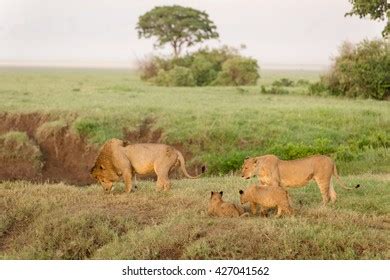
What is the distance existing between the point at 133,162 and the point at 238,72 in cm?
3025

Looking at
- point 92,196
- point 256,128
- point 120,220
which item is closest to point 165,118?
point 256,128

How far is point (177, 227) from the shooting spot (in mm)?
7805

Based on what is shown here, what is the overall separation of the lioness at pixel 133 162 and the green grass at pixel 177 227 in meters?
0.21

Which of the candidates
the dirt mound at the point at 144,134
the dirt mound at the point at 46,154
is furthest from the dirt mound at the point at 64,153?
the dirt mound at the point at 144,134

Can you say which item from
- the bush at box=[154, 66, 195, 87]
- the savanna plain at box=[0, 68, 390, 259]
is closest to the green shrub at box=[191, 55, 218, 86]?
the bush at box=[154, 66, 195, 87]

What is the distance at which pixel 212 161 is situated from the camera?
1505cm

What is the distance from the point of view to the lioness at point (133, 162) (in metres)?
9.52

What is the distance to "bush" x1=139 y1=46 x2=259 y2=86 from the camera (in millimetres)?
37688

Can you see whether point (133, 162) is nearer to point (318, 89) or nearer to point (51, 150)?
point (51, 150)

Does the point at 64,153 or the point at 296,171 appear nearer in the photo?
the point at 296,171

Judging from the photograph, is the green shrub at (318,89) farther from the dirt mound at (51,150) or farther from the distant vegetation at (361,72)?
the dirt mound at (51,150)

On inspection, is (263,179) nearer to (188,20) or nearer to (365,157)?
(365,157)

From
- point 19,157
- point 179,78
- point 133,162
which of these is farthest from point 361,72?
point 133,162

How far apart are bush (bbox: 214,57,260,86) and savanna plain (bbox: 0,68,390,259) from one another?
58.1ft
